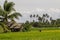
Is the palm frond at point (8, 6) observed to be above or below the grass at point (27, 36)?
above

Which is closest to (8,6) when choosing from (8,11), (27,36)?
(8,11)

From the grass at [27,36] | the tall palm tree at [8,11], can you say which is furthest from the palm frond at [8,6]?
the grass at [27,36]

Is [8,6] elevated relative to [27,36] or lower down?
elevated

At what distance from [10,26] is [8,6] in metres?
4.40

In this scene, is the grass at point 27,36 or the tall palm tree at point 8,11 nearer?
the grass at point 27,36

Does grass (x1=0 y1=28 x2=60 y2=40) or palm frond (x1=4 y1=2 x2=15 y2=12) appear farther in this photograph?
palm frond (x1=4 y1=2 x2=15 y2=12)

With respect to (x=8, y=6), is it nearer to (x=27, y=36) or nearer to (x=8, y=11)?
(x=8, y=11)

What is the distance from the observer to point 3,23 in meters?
32.6

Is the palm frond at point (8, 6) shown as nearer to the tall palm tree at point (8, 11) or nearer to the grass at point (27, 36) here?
the tall palm tree at point (8, 11)

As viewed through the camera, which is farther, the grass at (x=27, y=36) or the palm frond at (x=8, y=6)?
the palm frond at (x=8, y=6)

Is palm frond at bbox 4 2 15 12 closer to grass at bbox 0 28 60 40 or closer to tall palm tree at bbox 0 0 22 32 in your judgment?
tall palm tree at bbox 0 0 22 32

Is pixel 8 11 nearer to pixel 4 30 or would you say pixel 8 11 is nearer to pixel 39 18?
pixel 4 30

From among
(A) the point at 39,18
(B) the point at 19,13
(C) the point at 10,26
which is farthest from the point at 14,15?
(A) the point at 39,18

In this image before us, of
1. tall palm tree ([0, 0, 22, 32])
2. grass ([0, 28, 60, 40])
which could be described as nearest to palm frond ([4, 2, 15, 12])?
tall palm tree ([0, 0, 22, 32])
